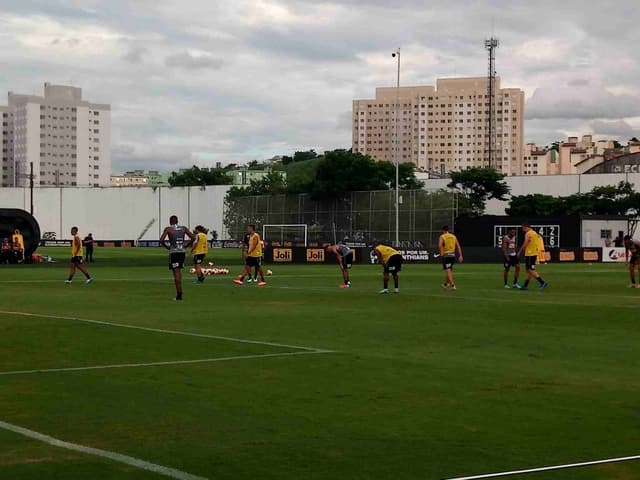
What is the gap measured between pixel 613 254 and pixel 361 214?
2722 cm

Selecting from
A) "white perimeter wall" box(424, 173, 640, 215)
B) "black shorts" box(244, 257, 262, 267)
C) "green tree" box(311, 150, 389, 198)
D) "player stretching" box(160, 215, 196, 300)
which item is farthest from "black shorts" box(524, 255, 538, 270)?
"white perimeter wall" box(424, 173, 640, 215)

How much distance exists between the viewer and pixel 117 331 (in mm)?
18266

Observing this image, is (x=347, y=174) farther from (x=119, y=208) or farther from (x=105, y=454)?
(x=105, y=454)

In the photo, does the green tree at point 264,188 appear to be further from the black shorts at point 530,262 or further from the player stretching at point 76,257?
the black shorts at point 530,262

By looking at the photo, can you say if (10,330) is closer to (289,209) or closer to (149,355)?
(149,355)

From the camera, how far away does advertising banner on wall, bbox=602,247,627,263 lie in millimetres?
69688

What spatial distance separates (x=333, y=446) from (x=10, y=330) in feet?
35.9

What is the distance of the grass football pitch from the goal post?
229 feet

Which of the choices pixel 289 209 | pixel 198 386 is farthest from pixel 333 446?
pixel 289 209

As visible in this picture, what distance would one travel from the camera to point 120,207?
152 meters

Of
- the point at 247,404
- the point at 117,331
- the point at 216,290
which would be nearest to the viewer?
the point at 247,404

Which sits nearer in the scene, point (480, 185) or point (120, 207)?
point (480, 185)

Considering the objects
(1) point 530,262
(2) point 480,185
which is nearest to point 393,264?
(1) point 530,262

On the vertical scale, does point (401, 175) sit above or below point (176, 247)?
above
